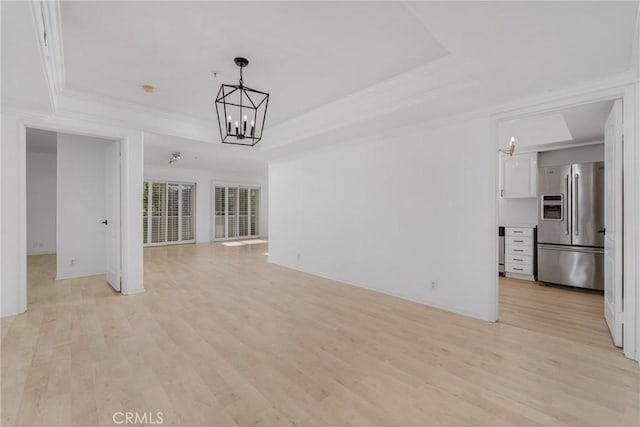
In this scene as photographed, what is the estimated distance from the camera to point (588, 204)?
4340 millimetres

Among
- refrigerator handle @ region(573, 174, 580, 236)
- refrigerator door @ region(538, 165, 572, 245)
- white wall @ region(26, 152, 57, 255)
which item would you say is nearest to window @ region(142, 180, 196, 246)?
white wall @ region(26, 152, 57, 255)

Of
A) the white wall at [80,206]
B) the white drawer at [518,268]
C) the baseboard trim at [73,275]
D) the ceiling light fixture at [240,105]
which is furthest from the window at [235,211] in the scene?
the white drawer at [518,268]

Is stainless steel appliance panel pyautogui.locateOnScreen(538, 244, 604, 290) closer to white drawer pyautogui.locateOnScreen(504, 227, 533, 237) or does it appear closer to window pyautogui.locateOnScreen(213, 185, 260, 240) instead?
white drawer pyautogui.locateOnScreen(504, 227, 533, 237)

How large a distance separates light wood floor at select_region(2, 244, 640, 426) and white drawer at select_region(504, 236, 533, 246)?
51.5 inches

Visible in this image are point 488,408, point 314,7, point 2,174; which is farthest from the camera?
point 2,174

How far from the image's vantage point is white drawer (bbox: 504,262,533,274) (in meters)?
5.13

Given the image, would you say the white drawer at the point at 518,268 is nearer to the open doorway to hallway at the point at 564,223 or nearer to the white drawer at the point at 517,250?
the open doorway to hallway at the point at 564,223

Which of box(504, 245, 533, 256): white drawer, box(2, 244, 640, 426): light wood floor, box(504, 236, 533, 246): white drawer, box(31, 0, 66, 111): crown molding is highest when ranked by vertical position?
box(31, 0, 66, 111): crown molding

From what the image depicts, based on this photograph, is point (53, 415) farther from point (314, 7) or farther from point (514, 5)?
point (514, 5)

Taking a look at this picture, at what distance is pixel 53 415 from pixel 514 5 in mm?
3638

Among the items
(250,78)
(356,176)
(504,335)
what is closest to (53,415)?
(250,78)

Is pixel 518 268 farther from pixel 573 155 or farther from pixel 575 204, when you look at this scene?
pixel 573 155

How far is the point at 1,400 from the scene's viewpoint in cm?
190

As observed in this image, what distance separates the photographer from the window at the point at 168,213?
353 inches
